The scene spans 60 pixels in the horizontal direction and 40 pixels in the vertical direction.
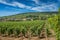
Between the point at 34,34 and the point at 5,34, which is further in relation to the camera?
the point at 5,34

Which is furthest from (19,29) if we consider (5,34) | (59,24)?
(59,24)

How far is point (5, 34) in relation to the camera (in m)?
21.6

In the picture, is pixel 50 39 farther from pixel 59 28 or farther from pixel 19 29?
pixel 59 28

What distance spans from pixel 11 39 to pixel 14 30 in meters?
1.57

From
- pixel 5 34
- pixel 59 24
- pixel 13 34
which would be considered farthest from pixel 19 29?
pixel 59 24

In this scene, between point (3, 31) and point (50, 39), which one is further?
point (3, 31)

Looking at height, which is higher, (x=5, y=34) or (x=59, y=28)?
(x=59, y=28)

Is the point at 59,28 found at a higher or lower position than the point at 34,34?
higher

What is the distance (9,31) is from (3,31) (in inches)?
53.8

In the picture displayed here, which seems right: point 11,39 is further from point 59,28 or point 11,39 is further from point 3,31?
point 59,28

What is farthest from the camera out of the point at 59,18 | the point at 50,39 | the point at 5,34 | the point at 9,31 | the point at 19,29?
the point at 5,34

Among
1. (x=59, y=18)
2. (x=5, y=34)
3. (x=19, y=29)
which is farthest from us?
(x=5, y=34)

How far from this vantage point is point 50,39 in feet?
55.9

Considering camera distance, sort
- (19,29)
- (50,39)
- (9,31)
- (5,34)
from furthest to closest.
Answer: (5,34), (9,31), (19,29), (50,39)
